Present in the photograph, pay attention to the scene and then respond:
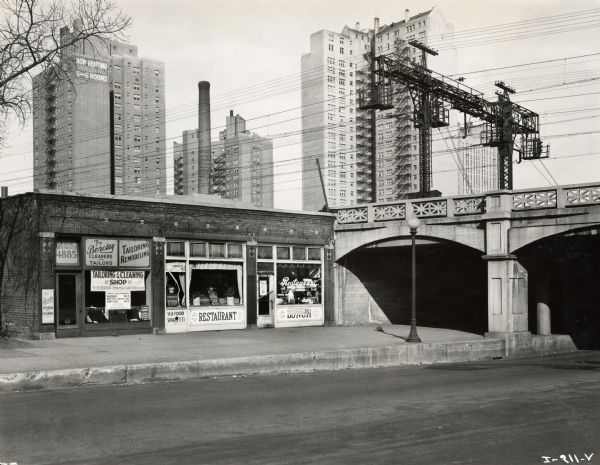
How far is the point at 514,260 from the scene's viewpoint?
83.9 feet

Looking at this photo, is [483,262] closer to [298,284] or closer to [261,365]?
[298,284]

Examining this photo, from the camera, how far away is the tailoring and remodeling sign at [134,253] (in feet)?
77.9

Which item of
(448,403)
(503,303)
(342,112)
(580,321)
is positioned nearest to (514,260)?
(503,303)

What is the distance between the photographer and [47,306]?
21734 mm

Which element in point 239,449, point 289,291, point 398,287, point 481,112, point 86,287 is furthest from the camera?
point 481,112

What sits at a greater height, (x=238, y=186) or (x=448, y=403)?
(x=238, y=186)

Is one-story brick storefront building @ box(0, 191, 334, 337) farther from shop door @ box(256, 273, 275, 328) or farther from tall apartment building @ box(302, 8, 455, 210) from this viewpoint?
tall apartment building @ box(302, 8, 455, 210)

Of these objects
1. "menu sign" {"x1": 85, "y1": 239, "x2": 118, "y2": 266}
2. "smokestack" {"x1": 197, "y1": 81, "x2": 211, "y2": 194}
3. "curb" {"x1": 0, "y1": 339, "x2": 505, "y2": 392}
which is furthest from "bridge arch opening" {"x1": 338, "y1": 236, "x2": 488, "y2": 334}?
"smokestack" {"x1": 197, "y1": 81, "x2": 211, "y2": 194}

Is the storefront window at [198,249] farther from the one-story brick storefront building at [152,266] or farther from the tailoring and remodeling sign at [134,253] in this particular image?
the tailoring and remodeling sign at [134,253]

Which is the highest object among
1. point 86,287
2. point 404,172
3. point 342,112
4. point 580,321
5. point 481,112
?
point 342,112

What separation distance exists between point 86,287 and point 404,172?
116 meters

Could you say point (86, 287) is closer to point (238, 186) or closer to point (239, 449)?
point (239, 449)

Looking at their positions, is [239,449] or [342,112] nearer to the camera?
[239,449]

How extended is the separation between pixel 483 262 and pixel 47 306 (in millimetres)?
18902
